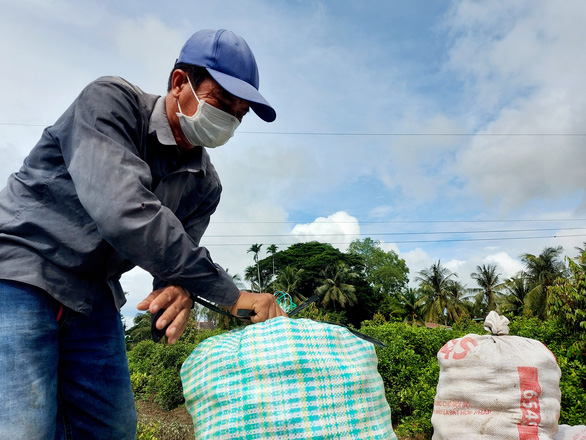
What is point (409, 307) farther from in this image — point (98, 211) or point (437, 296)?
point (98, 211)

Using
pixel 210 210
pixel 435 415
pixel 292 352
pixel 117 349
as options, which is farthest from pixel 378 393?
pixel 435 415

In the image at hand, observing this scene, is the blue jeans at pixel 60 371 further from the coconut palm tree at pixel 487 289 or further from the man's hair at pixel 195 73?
the coconut palm tree at pixel 487 289

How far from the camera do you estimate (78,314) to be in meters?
1.60

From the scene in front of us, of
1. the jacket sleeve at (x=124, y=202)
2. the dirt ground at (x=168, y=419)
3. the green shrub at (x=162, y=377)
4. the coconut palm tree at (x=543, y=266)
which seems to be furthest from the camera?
the coconut palm tree at (x=543, y=266)

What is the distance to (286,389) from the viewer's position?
1289 mm

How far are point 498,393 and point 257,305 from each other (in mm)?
1897

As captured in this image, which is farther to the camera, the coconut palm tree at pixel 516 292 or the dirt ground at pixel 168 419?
the coconut palm tree at pixel 516 292

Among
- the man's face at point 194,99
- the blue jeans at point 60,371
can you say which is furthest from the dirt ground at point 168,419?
the man's face at point 194,99

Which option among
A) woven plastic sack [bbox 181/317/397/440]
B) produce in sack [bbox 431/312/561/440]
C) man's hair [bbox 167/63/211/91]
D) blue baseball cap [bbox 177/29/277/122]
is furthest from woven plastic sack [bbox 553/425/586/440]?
man's hair [bbox 167/63/211/91]

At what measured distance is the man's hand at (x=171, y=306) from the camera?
4.50 ft

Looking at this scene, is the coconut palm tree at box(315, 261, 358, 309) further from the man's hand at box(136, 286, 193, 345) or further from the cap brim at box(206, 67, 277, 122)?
the man's hand at box(136, 286, 193, 345)

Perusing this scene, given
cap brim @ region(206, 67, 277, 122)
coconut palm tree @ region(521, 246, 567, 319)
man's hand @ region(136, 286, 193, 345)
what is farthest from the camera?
coconut palm tree @ region(521, 246, 567, 319)

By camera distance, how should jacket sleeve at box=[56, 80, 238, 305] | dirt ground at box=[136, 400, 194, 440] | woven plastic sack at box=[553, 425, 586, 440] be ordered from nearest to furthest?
jacket sleeve at box=[56, 80, 238, 305], woven plastic sack at box=[553, 425, 586, 440], dirt ground at box=[136, 400, 194, 440]

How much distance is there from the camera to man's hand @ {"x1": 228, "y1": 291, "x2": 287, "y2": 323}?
1.50 m
